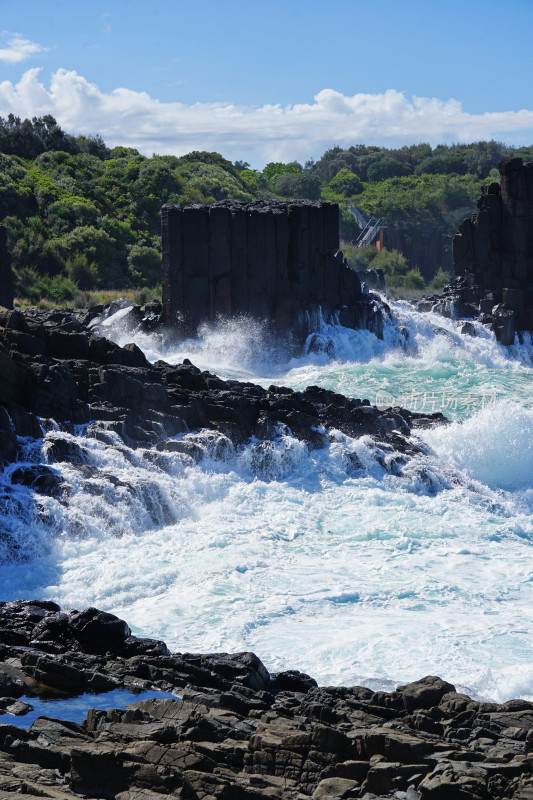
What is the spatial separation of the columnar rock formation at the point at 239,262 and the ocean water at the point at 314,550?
537 inches

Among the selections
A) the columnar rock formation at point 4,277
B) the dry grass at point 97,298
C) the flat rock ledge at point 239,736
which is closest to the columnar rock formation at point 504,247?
the dry grass at point 97,298

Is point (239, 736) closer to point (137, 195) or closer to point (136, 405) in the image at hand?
point (136, 405)

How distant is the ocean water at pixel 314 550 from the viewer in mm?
15438

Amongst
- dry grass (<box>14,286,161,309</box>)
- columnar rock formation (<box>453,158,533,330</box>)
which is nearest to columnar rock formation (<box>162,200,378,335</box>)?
dry grass (<box>14,286,161,309</box>)

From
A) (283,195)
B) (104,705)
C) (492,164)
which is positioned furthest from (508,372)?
(492,164)

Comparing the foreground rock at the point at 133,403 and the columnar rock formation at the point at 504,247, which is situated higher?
the columnar rock formation at the point at 504,247

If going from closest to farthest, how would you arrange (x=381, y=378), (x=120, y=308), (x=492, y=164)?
(x=381, y=378) → (x=120, y=308) → (x=492, y=164)

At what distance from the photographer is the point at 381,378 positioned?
38844 mm

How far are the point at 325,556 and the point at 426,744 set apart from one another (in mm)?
9956

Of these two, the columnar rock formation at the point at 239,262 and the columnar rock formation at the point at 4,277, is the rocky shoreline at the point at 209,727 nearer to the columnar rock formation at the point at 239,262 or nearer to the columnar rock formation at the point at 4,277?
the columnar rock formation at the point at 4,277

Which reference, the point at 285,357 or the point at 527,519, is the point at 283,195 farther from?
the point at 527,519

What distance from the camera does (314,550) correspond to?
65.9 ft

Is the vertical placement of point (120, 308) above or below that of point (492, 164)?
below

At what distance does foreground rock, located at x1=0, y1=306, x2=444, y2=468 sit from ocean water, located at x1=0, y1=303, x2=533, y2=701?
0.56 metres
